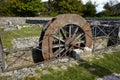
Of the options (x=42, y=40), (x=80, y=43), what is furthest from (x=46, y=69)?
(x=80, y=43)

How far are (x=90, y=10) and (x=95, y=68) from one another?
31.3 meters

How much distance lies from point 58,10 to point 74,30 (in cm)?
3088

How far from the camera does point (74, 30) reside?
10172 mm

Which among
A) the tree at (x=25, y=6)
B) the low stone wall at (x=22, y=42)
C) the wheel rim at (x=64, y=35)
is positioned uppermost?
the tree at (x=25, y=6)

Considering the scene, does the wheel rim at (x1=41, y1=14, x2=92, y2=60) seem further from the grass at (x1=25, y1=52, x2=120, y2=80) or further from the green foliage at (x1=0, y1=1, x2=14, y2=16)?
the green foliage at (x1=0, y1=1, x2=14, y2=16)

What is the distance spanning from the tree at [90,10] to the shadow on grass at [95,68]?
30223 millimetres

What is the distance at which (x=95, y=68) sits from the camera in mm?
7590

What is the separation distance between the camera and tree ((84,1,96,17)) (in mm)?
37487

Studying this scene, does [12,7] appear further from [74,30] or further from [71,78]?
[71,78]

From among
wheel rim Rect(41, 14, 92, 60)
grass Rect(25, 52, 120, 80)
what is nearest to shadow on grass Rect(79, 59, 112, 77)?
grass Rect(25, 52, 120, 80)

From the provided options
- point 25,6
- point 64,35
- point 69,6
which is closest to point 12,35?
point 64,35

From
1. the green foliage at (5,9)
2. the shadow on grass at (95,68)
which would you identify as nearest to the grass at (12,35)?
the shadow on grass at (95,68)

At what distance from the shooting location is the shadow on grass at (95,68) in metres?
7.18

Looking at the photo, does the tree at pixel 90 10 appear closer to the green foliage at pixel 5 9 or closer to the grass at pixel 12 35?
the green foliage at pixel 5 9
